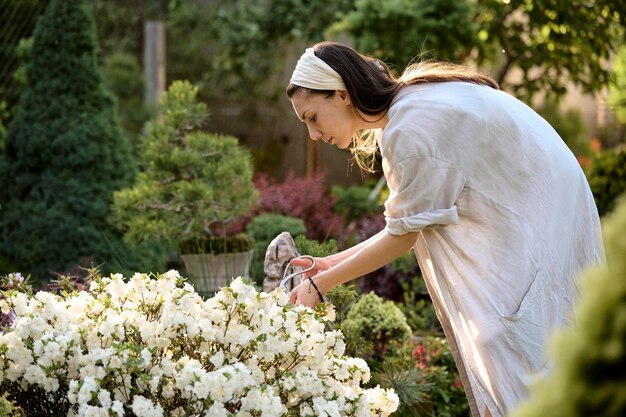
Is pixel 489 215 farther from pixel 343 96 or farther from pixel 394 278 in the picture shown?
pixel 394 278

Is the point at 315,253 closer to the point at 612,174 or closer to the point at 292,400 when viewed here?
the point at 292,400

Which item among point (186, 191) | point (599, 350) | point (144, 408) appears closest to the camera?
point (599, 350)

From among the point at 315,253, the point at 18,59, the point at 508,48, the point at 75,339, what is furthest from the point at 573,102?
the point at 75,339

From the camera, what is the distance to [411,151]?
2506 mm

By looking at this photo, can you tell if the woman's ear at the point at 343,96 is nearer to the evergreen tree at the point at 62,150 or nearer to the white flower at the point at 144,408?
the white flower at the point at 144,408

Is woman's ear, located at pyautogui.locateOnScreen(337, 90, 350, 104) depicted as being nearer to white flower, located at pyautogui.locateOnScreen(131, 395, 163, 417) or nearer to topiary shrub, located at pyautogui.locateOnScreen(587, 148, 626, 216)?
white flower, located at pyautogui.locateOnScreen(131, 395, 163, 417)

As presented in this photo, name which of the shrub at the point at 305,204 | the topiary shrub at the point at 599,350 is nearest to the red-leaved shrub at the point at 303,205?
the shrub at the point at 305,204

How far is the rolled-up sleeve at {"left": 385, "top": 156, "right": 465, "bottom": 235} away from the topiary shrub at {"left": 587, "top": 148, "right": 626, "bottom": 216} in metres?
4.75

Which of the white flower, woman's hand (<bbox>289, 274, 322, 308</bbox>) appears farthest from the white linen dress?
the white flower

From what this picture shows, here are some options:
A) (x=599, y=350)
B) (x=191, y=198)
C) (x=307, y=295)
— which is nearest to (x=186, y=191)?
(x=191, y=198)

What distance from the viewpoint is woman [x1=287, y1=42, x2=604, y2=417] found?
8.34ft

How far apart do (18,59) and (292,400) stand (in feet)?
19.8

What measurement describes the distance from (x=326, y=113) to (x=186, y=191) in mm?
2448

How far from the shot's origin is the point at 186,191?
16.5 feet
